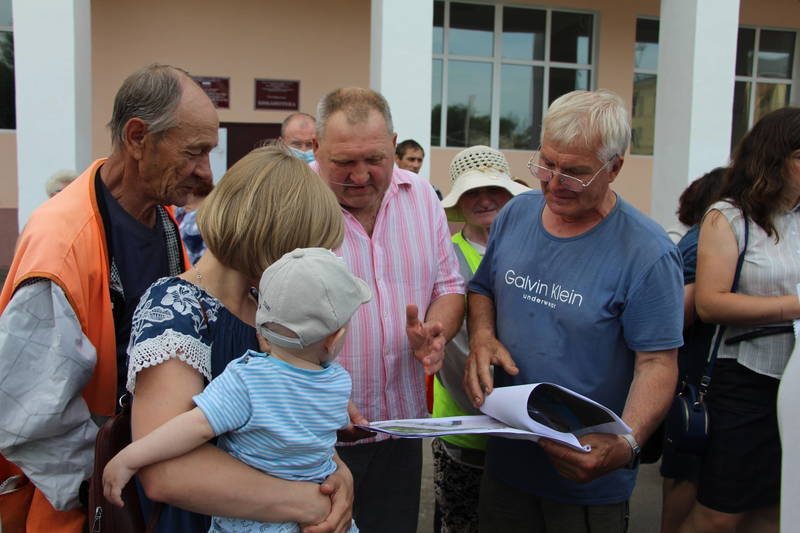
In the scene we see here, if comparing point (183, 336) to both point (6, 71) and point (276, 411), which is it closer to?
point (276, 411)

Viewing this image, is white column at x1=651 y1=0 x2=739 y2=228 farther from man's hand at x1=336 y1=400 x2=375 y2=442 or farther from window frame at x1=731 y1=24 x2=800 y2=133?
man's hand at x1=336 y1=400 x2=375 y2=442

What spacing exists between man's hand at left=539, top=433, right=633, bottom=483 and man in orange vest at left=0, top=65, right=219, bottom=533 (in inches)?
47.4

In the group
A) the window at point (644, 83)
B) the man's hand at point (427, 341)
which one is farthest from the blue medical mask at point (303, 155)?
the window at point (644, 83)

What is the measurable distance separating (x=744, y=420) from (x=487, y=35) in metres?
8.63

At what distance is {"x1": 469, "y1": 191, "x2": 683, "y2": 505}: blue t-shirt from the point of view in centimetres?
188

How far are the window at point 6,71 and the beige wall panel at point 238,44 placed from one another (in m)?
A: 1.12

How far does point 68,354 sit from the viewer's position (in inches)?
56.8

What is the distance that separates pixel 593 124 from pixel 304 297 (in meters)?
1.10

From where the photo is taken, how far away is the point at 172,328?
133cm

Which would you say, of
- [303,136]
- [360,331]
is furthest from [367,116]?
[303,136]

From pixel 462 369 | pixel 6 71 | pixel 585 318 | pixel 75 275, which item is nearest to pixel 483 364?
pixel 585 318

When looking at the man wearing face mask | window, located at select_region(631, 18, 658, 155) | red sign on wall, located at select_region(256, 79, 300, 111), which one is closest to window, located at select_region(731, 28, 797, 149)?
window, located at select_region(631, 18, 658, 155)

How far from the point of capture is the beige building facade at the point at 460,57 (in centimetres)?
852

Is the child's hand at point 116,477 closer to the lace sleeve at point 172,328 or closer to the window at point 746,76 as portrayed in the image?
the lace sleeve at point 172,328
